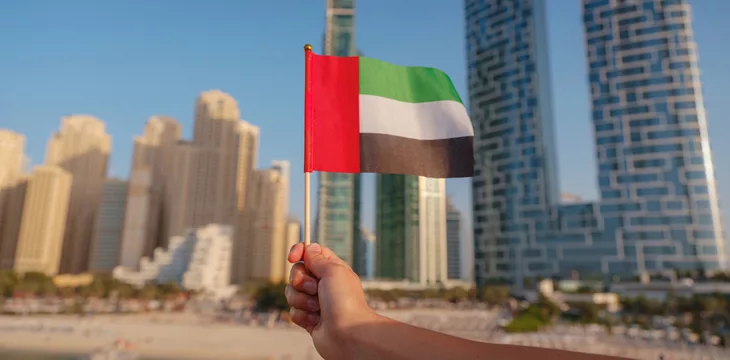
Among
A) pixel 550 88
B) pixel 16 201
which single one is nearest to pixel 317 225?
pixel 550 88

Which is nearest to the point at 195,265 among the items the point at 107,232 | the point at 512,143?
the point at 107,232

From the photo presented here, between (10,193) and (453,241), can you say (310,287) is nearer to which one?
(453,241)

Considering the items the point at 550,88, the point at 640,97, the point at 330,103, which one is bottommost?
the point at 330,103

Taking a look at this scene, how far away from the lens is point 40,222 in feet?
187

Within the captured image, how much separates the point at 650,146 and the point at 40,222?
2768 inches

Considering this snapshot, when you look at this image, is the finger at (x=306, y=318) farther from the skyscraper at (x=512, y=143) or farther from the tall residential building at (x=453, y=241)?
the tall residential building at (x=453, y=241)

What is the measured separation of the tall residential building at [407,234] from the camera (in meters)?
49.0

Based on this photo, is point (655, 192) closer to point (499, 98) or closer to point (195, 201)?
point (499, 98)

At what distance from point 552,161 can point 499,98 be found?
989 cm

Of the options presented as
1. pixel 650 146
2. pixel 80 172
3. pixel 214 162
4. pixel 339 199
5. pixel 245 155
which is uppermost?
pixel 245 155

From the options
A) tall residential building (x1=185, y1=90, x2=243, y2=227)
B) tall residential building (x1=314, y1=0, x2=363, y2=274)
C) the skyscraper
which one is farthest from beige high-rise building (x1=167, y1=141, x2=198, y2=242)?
the skyscraper

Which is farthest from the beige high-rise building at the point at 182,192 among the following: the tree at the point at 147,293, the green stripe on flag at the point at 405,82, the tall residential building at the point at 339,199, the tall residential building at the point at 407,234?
the green stripe on flag at the point at 405,82

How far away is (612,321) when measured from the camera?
36562mm

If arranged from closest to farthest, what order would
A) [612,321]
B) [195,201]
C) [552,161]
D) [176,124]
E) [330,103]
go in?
[330,103], [612,321], [552,161], [195,201], [176,124]
